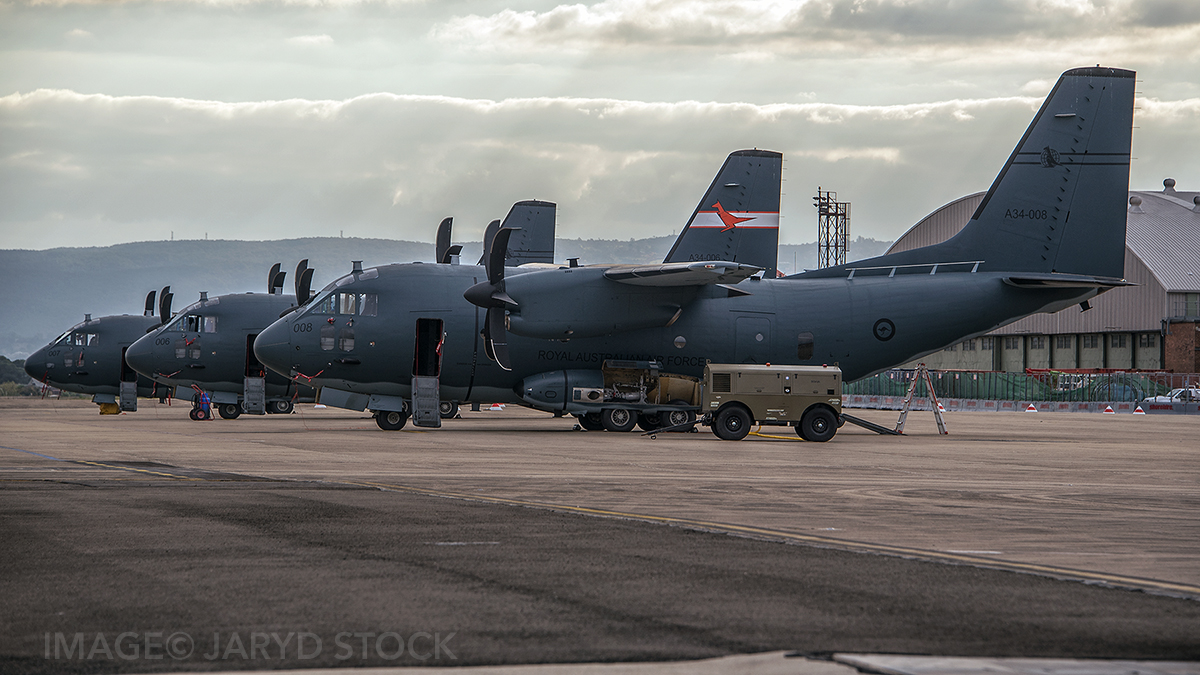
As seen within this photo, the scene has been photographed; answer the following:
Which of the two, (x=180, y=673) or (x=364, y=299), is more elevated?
(x=364, y=299)

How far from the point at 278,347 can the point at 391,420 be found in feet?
13.7

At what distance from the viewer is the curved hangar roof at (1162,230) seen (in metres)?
81.8

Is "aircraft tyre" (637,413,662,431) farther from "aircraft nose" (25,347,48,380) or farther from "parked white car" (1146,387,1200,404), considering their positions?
"parked white car" (1146,387,1200,404)

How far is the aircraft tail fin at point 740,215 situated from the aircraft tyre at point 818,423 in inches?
438

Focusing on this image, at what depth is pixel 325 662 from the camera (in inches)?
238

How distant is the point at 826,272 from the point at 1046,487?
21195 millimetres

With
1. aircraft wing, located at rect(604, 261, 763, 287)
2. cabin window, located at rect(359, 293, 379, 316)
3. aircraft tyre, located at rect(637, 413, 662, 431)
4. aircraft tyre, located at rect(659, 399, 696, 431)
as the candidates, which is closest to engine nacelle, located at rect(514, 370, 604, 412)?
aircraft tyre, located at rect(637, 413, 662, 431)

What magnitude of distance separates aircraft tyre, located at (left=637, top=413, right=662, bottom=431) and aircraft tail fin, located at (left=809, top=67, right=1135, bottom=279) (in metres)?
10.9

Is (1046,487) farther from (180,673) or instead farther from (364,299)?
(364,299)

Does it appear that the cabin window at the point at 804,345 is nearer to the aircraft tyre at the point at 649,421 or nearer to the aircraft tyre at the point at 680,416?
the aircraft tyre at the point at 680,416

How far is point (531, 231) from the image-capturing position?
5022 cm

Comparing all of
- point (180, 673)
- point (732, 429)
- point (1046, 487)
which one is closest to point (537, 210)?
point (732, 429)

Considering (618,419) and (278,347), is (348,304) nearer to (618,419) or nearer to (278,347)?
(278,347)

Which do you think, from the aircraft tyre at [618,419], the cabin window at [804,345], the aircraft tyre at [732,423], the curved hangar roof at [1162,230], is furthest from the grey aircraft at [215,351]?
the curved hangar roof at [1162,230]
